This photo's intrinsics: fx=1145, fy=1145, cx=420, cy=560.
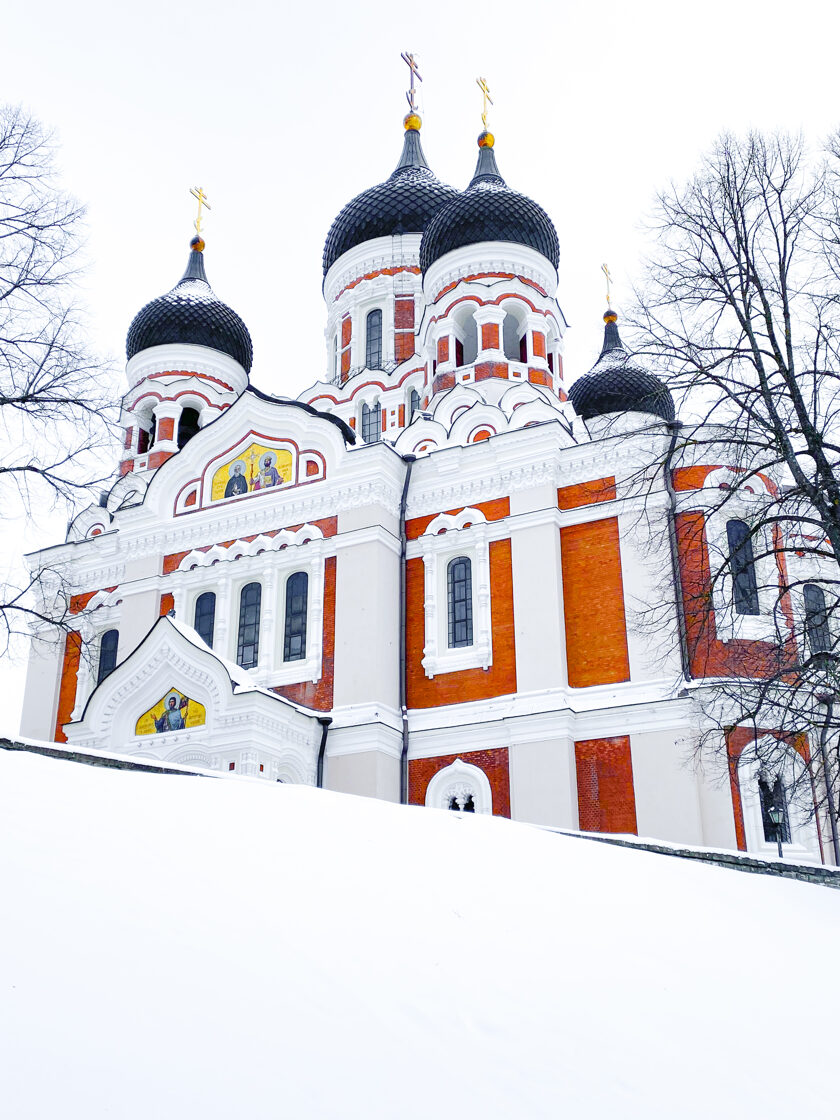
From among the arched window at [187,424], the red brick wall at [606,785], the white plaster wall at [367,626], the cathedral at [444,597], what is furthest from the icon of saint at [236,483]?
the red brick wall at [606,785]

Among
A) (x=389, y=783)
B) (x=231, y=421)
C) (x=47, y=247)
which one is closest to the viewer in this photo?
(x=47, y=247)

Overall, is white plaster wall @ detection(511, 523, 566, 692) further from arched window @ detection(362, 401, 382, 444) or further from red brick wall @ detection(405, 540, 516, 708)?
arched window @ detection(362, 401, 382, 444)

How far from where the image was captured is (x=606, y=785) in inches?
557

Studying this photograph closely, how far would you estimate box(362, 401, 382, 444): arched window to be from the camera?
2175 centimetres

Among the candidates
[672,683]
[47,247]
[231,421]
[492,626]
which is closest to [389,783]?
[492,626]

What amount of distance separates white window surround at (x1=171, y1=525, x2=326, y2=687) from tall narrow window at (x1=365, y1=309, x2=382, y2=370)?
668cm

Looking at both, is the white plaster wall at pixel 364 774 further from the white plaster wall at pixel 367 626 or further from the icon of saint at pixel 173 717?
the icon of saint at pixel 173 717

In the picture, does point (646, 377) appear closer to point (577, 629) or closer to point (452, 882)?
point (577, 629)

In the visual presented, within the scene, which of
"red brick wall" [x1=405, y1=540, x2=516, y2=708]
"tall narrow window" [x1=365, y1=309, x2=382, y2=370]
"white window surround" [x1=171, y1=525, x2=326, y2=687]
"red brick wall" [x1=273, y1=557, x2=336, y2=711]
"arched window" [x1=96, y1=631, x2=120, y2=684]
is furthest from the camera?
"tall narrow window" [x1=365, y1=309, x2=382, y2=370]

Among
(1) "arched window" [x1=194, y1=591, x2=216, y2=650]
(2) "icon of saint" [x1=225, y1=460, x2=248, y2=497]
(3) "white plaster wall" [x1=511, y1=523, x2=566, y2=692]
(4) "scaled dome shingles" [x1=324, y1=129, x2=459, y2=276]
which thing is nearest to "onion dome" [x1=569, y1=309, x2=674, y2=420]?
(4) "scaled dome shingles" [x1=324, y1=129, x2=459, y2=276]

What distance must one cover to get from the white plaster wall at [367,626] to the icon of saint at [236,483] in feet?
8.16

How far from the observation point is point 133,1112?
3238 millimetres

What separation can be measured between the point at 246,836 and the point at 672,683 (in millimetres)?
9067

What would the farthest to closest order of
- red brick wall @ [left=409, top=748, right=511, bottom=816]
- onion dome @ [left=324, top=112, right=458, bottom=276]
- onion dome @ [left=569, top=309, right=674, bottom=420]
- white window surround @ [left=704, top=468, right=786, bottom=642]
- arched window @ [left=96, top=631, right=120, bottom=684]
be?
1. onion dome @ [left=324, top=112, right=458, bottom=276]
2. onion dome @ [left=569, top=309, right=674, bottom=420]
3. arched window @ [left=96, top=631, right=120, bottom=684]
4. red brick wall @ [left=409, top=748, right=511, bottom=816]
5. white window surround @ [left=704, top=468, right=786, bottom=642]
